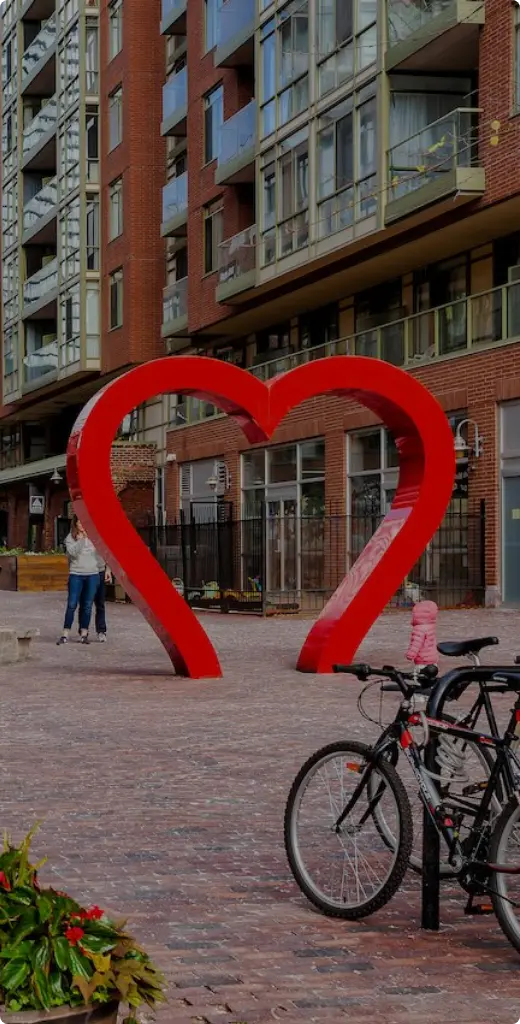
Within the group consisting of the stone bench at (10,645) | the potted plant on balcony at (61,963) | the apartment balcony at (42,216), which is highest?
the apartment balcony at (42,216)

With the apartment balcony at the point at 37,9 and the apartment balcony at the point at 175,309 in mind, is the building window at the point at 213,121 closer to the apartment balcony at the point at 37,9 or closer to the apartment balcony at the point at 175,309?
the apartment balcony at the point at 175,309

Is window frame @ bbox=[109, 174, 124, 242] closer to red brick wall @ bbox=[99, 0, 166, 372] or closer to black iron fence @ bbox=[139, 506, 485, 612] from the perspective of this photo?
red brick wall @ bbox=[99, 0, 166, 372]

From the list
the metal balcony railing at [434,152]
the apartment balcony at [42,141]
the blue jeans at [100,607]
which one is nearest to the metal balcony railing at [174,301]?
the metal balcony railing at [434,152]

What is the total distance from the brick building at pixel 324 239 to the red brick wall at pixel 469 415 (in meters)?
0.05

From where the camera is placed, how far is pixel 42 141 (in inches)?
2212

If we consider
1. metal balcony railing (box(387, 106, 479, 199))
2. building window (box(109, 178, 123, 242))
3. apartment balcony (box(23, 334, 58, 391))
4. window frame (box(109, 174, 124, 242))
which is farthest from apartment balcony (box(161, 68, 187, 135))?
metal balcony railing (box(387, 106, 479, 199))

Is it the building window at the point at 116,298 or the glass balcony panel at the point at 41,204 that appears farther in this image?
the glass balcony panel at the point at 41,204

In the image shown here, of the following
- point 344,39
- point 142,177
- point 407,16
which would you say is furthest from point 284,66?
point 142,177

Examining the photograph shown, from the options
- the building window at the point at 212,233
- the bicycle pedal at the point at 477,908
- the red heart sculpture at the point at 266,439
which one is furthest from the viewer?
the building window at the point at 212,233

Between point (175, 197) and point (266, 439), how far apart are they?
2906 cm

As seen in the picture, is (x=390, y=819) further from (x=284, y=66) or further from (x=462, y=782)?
(x=284, y=66)

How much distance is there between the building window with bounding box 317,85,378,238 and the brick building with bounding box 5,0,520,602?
0.06m

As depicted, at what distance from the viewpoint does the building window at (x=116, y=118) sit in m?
47.3

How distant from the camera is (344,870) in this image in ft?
19.3
